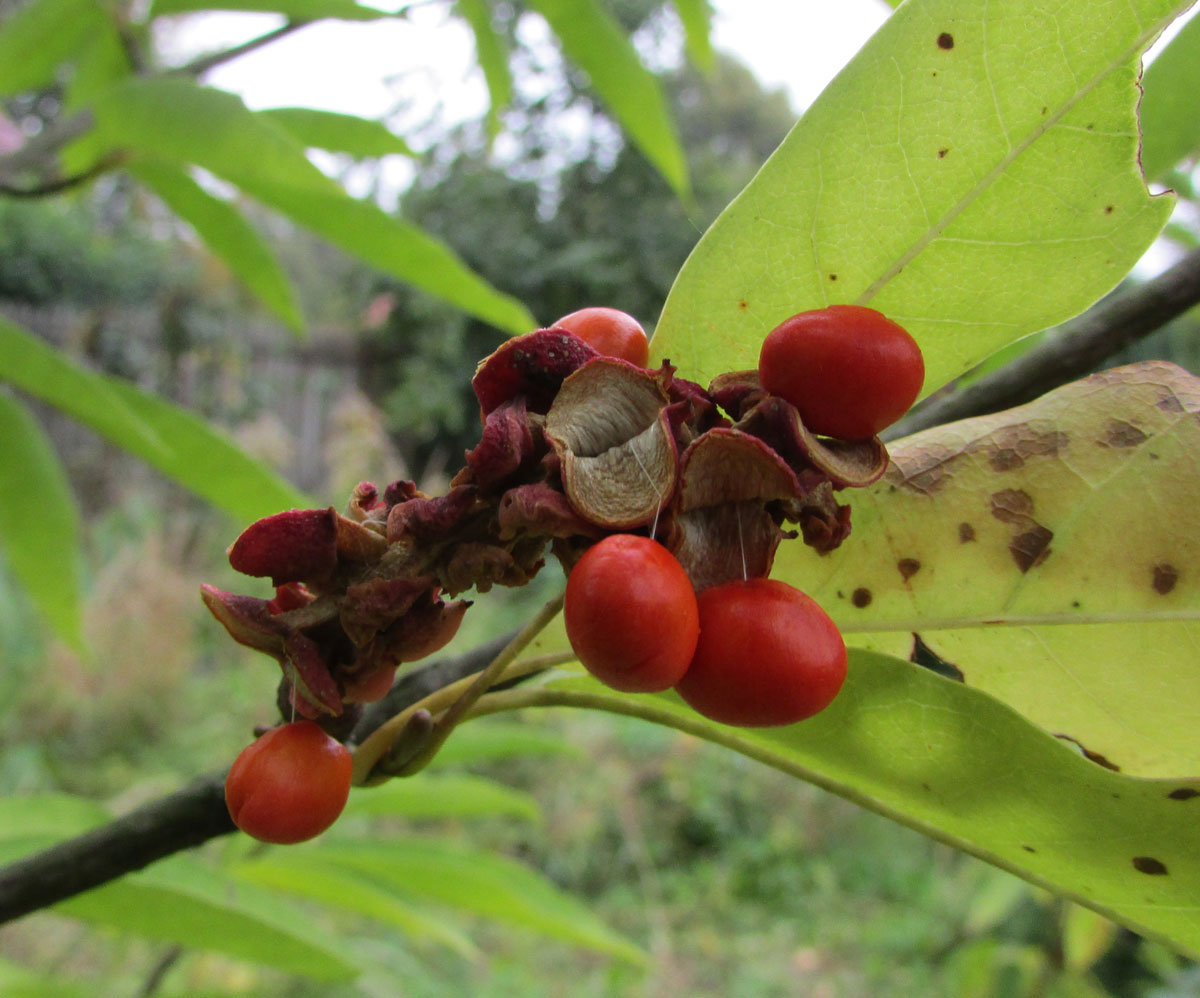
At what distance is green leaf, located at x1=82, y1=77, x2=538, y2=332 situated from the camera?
1296 mm

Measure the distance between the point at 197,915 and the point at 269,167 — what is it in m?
0.96

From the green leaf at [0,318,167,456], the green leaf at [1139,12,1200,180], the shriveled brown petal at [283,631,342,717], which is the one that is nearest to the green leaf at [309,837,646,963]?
the green leaf at [0,318,167,456]

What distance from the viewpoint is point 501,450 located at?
541 mm

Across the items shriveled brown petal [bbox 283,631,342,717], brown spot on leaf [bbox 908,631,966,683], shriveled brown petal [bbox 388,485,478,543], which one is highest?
shriveled brown petal [bbox 388,485,478,543]

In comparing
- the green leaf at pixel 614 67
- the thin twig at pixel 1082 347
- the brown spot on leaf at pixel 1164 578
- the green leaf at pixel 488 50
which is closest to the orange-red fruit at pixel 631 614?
the brown spot on leaf at pixel 1164 578

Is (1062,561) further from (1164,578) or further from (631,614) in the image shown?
(631,614)

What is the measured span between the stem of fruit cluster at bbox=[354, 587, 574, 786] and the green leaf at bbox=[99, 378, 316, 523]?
80 cm

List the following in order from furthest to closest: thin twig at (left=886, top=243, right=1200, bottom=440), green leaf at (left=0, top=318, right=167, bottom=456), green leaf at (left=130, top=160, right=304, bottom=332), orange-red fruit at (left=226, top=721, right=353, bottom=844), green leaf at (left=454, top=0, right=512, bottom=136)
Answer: green leaf at (left=454, top=0, right=512, bottom=136)
green leaf at (left=130, top=160, right=304, bottom=332)
green leaf at (left=0, top=318, right=167, bottom=456)
thin twig at (left=886, top=243, right=1200, bottom=440)
orange-red fruit at (left=226, top=721, right=353, bottom=844)

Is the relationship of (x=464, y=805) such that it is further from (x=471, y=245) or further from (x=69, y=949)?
(x=471, y=245)

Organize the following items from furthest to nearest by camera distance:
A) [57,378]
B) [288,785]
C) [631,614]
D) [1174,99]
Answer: [57,378]
[1174,99]
[288,785]
[631,614]

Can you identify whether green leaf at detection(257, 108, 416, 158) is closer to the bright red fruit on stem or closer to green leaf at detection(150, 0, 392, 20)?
green leaf at detection(150, 0, 392, 20)

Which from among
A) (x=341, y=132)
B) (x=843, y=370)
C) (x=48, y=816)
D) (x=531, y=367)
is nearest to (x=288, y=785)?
(x=531, y=367)

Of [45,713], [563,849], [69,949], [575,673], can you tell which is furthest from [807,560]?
[45,713]

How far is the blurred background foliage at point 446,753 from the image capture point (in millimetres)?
2980
